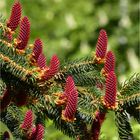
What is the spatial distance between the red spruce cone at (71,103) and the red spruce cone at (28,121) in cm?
15

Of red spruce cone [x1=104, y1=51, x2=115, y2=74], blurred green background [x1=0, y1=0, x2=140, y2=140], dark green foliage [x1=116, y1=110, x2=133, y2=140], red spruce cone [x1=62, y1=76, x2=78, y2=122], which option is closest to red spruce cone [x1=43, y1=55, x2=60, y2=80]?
red spruce cone [x1=62, y1=76, x2=78, y2=122]

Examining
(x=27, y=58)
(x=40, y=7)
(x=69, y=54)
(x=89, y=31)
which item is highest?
(x=40, y=7)

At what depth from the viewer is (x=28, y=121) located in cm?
305

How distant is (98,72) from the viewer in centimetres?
329

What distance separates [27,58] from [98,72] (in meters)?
0.38

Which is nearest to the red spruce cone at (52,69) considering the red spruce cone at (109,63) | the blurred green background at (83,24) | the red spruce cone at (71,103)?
the red spruce cone at (71,103)

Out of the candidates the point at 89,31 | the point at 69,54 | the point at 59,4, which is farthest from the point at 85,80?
the point at 59,4

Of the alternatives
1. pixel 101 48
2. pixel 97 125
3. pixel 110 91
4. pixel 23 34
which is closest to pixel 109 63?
pixel 101 48

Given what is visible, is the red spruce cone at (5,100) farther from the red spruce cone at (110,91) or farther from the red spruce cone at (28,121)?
the red spruce cone at (110,91)

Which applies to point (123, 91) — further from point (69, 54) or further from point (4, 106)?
point (69, 54)

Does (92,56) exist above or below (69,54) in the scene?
below

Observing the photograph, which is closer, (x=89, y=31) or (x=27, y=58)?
(x=27, y=58)

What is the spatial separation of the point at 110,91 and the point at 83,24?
83.5 feet

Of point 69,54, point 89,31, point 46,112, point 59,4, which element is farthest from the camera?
point 59,4
